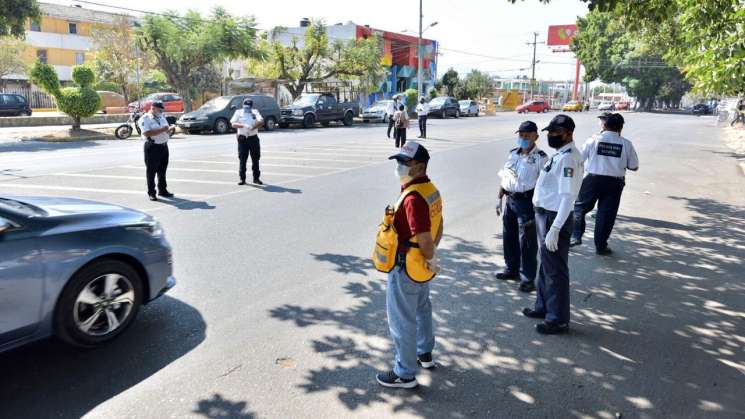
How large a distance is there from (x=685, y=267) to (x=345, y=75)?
34.3m

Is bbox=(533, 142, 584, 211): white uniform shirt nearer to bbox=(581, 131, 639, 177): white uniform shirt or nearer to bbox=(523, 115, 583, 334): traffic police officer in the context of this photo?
bbox=(523, 115, 583, 334): traffic police officer

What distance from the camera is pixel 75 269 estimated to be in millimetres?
3633

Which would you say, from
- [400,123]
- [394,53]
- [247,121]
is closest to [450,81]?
[394,53]

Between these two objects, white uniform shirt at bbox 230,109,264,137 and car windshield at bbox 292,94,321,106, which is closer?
white uniform shirt at bbox 230,109,264,137

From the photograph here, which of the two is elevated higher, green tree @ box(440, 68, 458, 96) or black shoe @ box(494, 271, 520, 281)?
green tree @ box(440, 68, 458, 96)

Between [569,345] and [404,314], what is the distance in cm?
156

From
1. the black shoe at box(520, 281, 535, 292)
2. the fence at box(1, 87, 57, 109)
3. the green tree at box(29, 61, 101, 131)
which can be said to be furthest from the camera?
the fence at box(1, 87, 57, 109)

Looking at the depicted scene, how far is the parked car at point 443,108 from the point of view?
129ft

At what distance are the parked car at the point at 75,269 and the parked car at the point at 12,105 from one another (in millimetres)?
32417


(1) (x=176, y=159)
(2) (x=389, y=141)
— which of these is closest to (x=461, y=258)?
(1) (x=176, y=159)

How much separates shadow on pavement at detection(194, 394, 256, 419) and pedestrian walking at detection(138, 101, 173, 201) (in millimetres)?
6370

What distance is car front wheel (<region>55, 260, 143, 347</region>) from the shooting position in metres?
3.66

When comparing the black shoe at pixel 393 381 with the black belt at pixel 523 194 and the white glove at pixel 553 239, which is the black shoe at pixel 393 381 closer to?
the white glove at pixel 553 239

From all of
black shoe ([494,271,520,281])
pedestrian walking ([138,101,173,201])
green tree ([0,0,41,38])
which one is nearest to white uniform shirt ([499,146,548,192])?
black shoe ([494,271,520,281])
